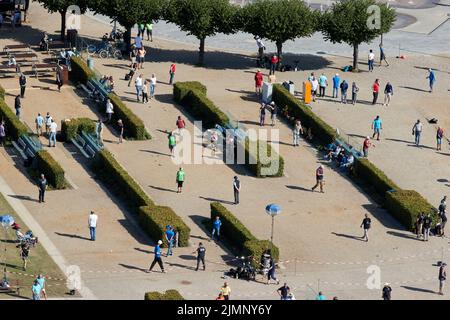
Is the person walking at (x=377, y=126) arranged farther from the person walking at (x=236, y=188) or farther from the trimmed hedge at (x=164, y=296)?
the trimmed hedge at (x=164, y=296)

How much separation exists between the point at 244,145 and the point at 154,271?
1502cm

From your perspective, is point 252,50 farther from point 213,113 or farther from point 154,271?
point 154,271

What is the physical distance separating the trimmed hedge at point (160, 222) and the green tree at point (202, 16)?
24930mm

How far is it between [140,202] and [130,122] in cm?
976

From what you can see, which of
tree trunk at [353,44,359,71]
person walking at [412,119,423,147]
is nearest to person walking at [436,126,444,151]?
person walking at [412,119,423,147]

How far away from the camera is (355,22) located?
332 feet

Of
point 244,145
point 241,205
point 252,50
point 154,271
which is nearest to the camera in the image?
point 154,271

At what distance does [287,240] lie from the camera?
77.4 m

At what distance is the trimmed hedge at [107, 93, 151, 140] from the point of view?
87.7m

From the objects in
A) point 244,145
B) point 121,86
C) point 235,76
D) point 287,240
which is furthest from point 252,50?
point 287,240

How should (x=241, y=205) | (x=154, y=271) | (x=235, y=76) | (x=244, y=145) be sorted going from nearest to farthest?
(x=154, y=271), (x=241, y=205), (x=244, y=145), (x=235, y=76)

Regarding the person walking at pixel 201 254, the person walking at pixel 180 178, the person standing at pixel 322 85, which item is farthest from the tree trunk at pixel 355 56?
the person walking at pixel 201 254

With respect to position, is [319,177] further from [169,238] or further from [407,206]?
[169,238]

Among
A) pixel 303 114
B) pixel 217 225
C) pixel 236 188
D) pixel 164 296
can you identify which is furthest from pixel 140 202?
pixel 303 114
